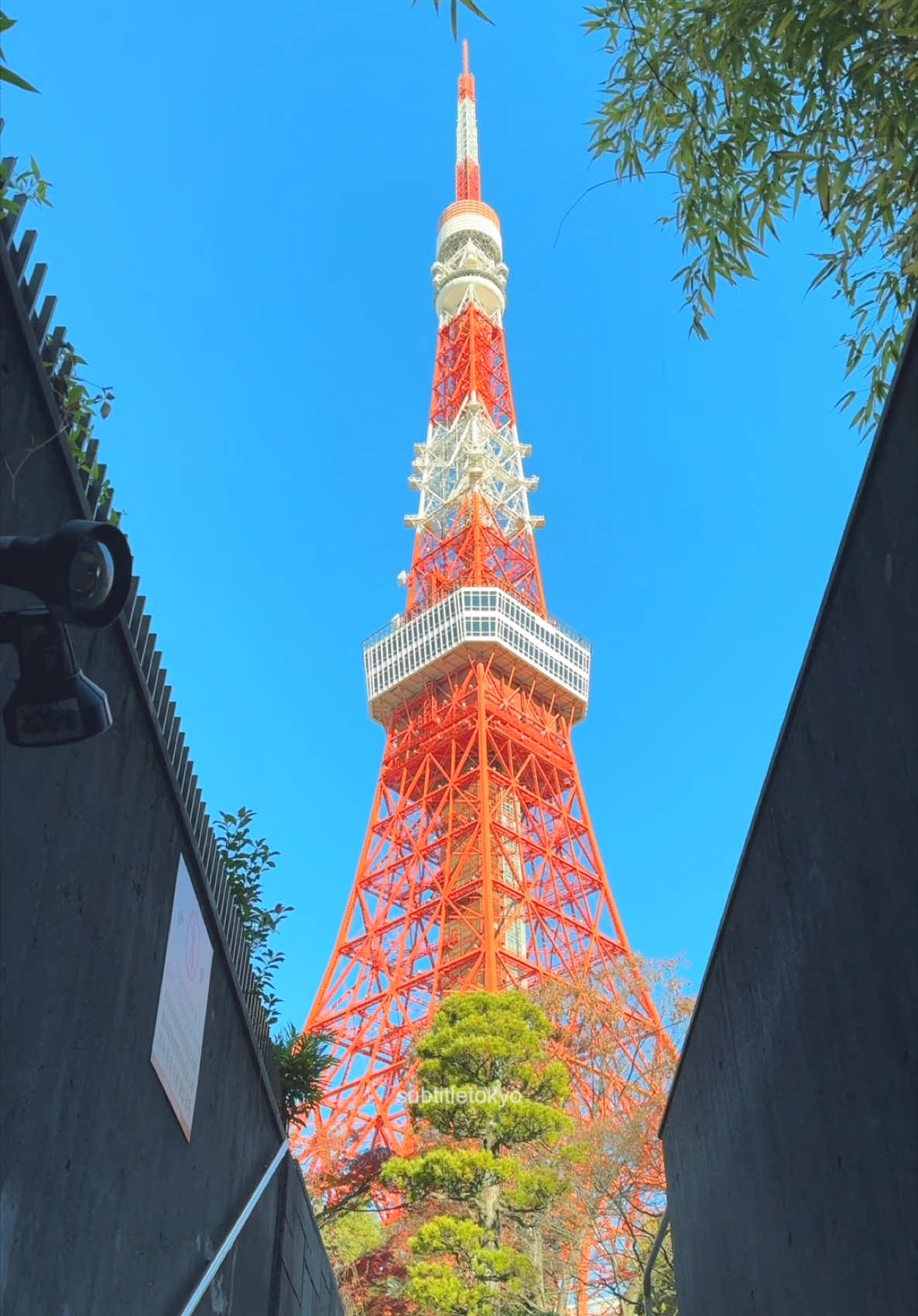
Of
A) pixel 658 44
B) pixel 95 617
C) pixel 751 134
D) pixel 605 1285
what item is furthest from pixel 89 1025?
pixel 605 1285

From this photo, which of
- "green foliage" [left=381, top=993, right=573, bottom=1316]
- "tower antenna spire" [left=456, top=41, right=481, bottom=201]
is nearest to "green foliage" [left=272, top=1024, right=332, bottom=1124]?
"green foliage" [left=381, top=993, right=573, bottom=1316]

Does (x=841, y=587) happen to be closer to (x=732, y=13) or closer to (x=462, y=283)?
(x=732, y=13)

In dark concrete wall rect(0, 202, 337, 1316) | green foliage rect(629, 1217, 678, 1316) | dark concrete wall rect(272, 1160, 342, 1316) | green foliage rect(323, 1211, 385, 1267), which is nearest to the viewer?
dark concrete wall rect(0, 202, 337, 1316)

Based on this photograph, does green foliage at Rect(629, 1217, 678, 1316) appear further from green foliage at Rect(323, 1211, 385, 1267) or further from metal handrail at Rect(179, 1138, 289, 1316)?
metal handrail at Rect(179, 1138, 289, 1316)

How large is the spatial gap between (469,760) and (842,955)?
105 ft

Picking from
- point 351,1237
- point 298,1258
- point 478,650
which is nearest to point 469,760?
point 478,650

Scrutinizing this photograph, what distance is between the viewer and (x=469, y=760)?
35031 mm

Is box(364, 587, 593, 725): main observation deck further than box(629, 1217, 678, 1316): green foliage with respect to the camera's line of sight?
Yes

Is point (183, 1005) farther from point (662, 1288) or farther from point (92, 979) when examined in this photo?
point (662, 1288)

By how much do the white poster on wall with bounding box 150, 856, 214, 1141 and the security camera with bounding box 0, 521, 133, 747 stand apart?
217cm

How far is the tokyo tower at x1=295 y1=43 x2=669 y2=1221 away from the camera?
27359mm

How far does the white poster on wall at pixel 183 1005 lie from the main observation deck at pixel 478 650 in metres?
31.0

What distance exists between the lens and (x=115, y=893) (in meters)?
3.69

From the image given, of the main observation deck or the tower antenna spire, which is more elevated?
the tower antenna spire
